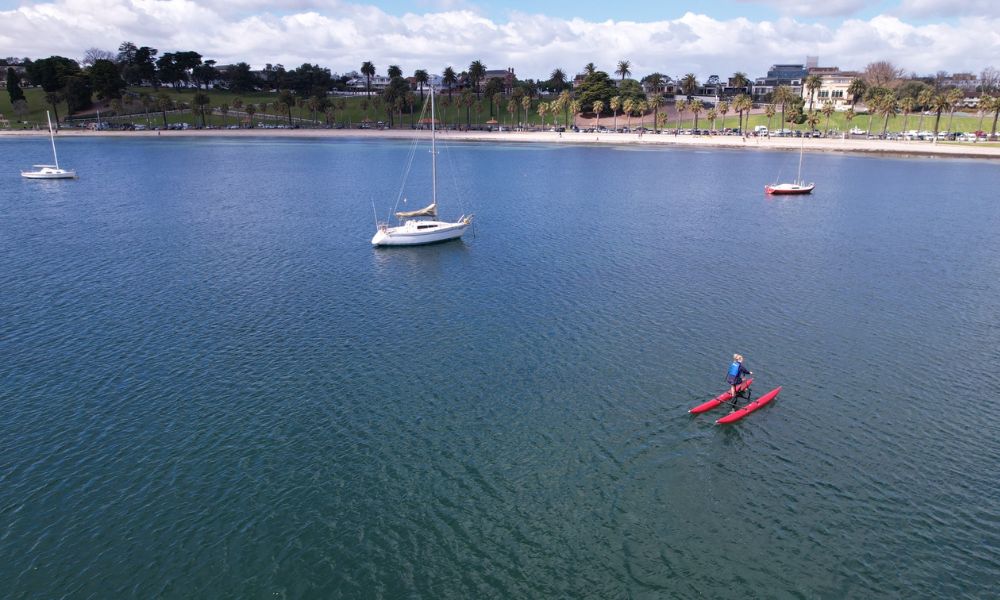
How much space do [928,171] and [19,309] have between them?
601 feet

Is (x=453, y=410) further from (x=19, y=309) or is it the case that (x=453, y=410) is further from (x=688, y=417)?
(x=19, y=309)

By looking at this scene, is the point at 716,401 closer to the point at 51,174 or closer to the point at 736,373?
the point at 736,373

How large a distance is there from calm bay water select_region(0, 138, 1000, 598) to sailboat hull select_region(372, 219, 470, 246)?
1.94 m

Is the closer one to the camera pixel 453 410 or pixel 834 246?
pixel 453 410

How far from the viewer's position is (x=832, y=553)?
28.3 m

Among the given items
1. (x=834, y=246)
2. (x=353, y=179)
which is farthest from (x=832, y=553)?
(x=353, y=179)

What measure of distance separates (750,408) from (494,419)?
16.4 m

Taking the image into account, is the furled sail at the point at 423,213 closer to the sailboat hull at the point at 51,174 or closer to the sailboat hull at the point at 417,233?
the sailboat hull at the point at 417,233

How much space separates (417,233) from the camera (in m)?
81.9

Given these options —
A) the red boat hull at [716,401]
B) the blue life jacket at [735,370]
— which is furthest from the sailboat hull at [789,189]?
the blue life jacket at [735,370]

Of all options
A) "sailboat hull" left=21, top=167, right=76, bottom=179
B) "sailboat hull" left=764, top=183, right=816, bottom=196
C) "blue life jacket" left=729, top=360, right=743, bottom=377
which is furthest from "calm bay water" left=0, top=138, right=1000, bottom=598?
"sailboat hull" left=21, top=167, right=76, bottom=179

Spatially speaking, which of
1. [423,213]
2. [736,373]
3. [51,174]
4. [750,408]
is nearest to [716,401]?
[750,408]

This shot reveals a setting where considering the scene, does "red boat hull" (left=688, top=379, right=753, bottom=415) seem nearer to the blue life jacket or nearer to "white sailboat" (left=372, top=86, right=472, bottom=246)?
the blue life jacket

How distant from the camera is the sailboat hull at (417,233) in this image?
81188 millimetres
